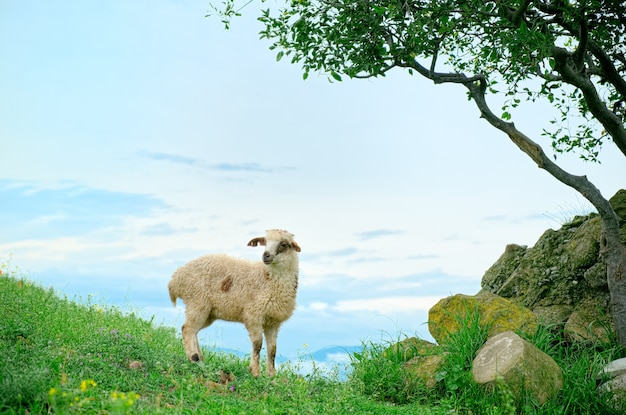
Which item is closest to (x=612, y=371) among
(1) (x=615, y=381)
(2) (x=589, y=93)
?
(1) (x=615, y=381)

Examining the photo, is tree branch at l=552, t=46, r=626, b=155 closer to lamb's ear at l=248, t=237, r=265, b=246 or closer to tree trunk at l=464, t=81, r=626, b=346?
tree trunk at l=464, t=81, r=626, b=346

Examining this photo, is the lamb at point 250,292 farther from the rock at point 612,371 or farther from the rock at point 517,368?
the rock at point 612,371

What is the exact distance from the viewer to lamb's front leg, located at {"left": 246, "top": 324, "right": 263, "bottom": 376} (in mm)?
10922

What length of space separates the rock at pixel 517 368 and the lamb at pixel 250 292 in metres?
3.20

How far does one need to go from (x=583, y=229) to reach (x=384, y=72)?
18.2 feet

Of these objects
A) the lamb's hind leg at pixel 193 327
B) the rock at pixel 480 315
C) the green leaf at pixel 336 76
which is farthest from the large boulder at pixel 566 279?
the lamb's hind leg at pixel 193 327

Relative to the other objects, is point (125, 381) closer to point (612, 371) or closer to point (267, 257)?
point (267, 257)

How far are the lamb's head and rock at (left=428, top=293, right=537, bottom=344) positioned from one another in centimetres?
279

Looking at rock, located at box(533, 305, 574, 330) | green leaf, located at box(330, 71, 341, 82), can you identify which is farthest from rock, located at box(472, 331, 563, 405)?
green leaf, located at box(330, 71, 341, 82)

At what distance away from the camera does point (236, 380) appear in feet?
34.0

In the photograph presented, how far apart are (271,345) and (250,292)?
0.96 metres

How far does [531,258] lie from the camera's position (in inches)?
543

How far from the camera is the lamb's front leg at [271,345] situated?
11.2 m

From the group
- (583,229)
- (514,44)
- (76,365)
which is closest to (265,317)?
(76,365)
